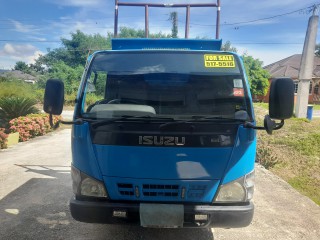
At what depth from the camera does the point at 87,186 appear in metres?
2.73

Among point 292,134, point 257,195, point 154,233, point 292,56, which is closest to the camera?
point 154,233

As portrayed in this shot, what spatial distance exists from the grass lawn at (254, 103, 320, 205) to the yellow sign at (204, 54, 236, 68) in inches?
149

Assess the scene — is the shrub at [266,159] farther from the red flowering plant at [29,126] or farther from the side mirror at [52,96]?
the red flowering plant at [29,126]

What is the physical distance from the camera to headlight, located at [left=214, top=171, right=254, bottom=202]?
265cm

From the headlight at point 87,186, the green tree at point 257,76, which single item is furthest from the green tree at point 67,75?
the headlight at point 87,186

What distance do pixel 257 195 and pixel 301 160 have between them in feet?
12.0

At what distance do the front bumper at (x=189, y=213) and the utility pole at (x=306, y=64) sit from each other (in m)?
13.6

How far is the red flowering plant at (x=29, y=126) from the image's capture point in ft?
32.9

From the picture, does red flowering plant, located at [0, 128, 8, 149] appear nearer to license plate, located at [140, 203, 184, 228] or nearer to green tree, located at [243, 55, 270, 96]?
license plate, located at [140, 203, 184, 228]

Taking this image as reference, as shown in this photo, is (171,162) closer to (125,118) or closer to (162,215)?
(162,215)

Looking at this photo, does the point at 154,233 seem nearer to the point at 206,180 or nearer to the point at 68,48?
the point at 206,180

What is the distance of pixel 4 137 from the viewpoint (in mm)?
8625

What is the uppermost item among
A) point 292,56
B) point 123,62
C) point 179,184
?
point 292,56

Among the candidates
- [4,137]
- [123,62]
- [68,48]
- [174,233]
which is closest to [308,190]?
[174,233]
